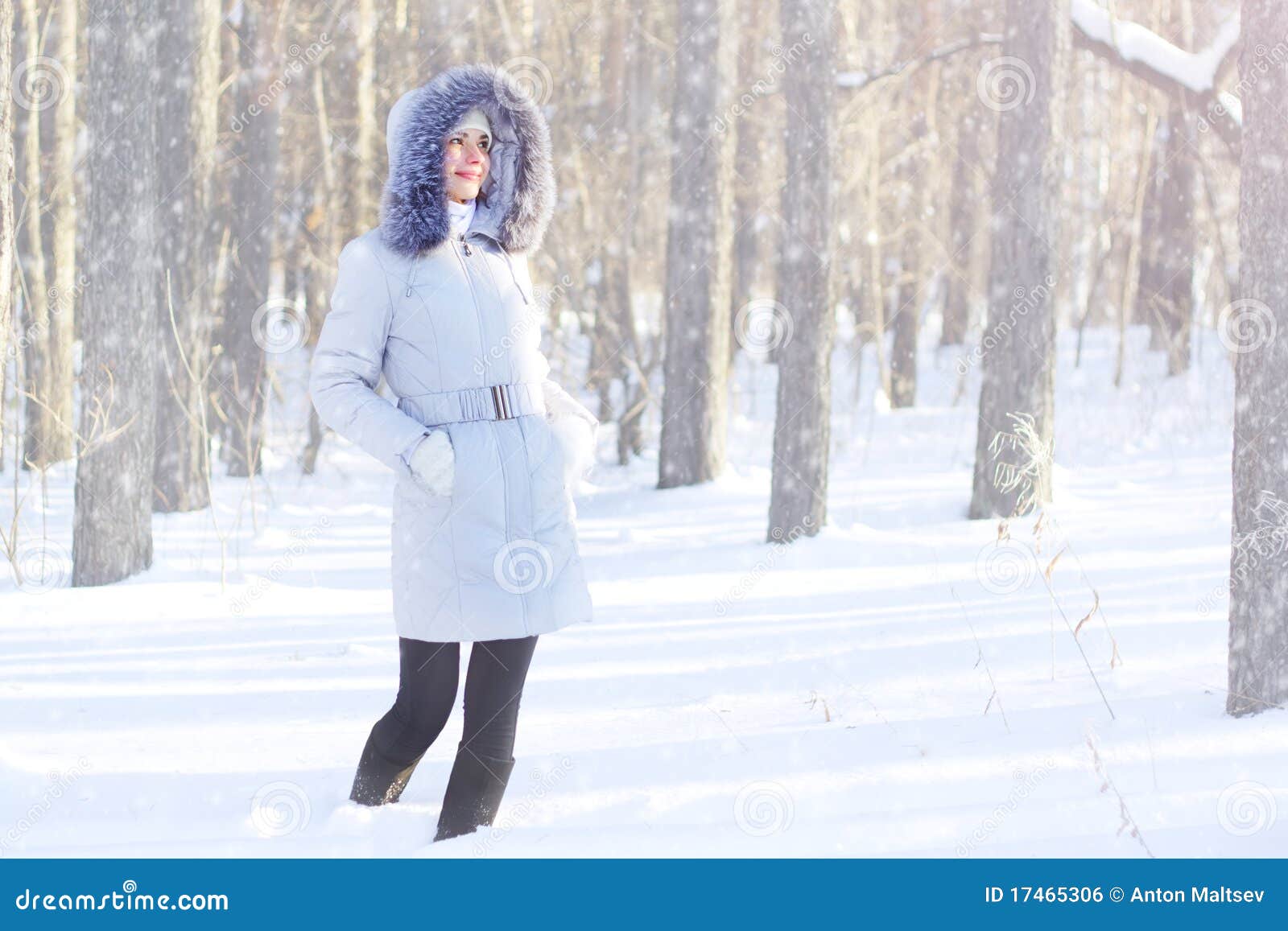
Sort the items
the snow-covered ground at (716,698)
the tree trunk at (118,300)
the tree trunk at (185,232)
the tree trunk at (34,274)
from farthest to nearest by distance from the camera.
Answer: the tree trunk at (34,274), the tree trunk at (185,232), the tree trunk at (118,300), the snow-covered ground at (716,698)

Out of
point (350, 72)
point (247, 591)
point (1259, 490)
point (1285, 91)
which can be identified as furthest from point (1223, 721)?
point (350, 72)

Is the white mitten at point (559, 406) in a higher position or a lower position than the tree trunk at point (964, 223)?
lower

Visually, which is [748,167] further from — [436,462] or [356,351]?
[436,462]

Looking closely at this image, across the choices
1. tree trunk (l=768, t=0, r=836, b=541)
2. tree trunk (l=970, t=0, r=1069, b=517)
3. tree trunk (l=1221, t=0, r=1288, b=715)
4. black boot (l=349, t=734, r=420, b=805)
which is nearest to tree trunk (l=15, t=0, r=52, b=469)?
tree trunk (l=768, t=0, r=836, b=541)

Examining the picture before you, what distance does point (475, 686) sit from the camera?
3.05 meters

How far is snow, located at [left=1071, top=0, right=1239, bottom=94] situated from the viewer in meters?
9.48

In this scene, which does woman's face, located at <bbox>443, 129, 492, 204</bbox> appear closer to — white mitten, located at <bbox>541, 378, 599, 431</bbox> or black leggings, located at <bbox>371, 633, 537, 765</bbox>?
white mitten, located at <bbox>541, 378, 599, 431</bbox>

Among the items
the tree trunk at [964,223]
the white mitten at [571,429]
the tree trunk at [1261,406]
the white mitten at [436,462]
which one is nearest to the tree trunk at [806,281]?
the tree trunk at [1261,406]

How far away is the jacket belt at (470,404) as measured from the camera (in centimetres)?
292

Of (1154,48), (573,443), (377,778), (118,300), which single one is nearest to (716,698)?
(377,778)

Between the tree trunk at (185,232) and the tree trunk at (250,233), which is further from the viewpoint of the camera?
the tree trunk at (250,233)

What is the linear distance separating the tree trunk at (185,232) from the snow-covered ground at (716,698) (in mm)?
457

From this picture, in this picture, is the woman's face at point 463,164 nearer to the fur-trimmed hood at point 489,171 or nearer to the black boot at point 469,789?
the fur-trimmed hood at point 489,171

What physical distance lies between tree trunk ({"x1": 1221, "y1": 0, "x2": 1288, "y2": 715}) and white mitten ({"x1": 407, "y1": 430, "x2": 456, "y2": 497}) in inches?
84.6
